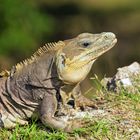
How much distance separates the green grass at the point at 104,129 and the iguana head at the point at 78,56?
0.57 m

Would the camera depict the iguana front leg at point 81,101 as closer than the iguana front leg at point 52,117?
No

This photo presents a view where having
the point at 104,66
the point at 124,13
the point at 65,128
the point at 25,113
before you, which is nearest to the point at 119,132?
the point at 65,128

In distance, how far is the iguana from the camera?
7.34 metres

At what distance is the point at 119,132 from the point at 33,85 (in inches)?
43.5

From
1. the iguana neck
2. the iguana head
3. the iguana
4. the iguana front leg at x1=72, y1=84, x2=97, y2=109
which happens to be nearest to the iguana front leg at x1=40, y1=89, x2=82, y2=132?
the iguana

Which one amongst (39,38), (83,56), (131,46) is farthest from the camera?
(131,46)

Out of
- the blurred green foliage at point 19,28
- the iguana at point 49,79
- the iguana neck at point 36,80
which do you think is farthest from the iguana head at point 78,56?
the blurred green foliage at point 19,28

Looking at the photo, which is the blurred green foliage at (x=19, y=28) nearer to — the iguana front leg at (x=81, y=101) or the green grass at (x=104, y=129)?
the iguana front leg at (x=81, y=101)

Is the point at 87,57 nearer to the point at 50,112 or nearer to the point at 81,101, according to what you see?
the point at 50,112

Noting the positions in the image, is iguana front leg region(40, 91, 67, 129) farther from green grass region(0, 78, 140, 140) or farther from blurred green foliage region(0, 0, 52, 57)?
blurred green foliage region(0, 0, 52, 57)

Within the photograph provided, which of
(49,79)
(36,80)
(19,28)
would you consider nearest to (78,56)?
(49,79)

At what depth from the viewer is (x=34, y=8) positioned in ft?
62.6

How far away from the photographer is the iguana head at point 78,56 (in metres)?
7.30

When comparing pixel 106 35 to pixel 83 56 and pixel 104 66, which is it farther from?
pixel 104 66
